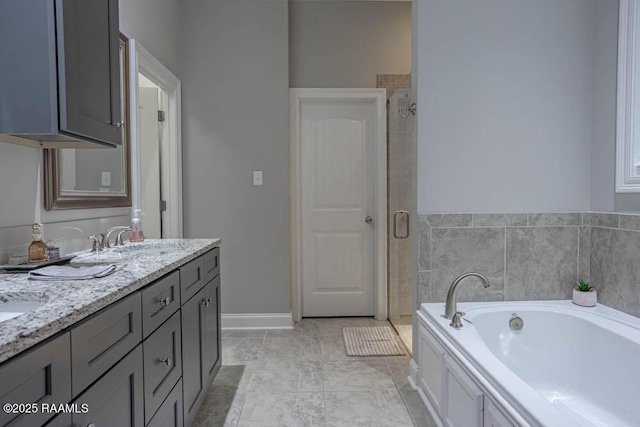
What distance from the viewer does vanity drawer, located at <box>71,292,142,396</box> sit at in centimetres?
86

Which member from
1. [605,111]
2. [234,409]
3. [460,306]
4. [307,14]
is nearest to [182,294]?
[234,409]

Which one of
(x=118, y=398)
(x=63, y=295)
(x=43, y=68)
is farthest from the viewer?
(x=43, y=68)

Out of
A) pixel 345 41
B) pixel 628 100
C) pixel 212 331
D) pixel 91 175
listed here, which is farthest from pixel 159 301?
pixel 345 41

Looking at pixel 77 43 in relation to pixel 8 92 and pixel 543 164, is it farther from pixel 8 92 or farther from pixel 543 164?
pixel 543 164

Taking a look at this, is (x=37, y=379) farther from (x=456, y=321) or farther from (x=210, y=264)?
(x=456, y=321)

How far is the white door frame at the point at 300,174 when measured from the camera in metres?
3.30

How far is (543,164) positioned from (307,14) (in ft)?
7.61

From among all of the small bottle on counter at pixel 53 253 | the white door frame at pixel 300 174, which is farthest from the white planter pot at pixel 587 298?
the small bottle on counter at pixel 53 253

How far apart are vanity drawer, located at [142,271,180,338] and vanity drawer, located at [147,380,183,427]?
305 mm

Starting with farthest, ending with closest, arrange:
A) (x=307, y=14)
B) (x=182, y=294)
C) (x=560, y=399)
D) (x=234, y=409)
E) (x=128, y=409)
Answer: (x=307, y=14)
(x=234, y=409)
(x=560, y=399)
(x=182, y=294)
(x=128, y=409)

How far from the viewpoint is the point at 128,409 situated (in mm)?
1119

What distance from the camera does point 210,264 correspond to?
79.0 inches

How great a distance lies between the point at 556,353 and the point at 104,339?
2.05 m

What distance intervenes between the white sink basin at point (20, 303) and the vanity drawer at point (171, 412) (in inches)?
21.8
